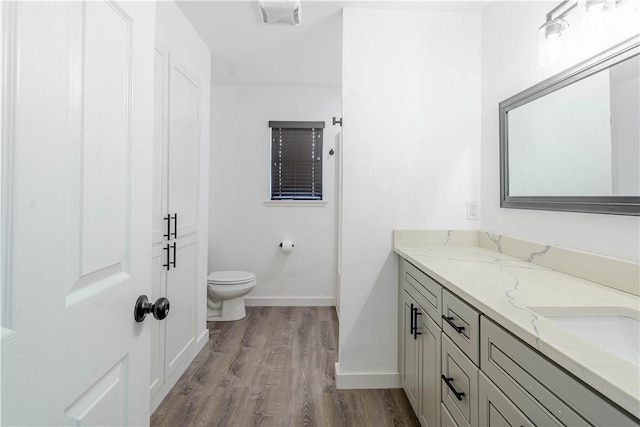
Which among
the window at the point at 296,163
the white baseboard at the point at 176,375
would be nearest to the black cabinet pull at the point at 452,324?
the white baseboard at the point at 176,375

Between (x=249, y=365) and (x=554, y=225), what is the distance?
205 cm

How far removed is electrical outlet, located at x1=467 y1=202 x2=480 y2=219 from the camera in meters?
2.06

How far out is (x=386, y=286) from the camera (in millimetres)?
2047

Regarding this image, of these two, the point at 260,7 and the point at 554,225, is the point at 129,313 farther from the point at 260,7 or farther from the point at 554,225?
the point at 260,7

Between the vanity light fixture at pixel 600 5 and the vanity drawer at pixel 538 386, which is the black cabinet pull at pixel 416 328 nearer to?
the vanity drawer at pixel 538 386

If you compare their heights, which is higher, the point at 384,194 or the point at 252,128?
the point at 252,128

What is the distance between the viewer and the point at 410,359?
1772 mm

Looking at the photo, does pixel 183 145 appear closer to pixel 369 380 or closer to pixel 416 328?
pixel 416 328

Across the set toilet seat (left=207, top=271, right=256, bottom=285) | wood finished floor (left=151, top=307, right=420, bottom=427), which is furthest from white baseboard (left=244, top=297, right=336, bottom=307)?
wood finished floor (left=151, top=307, right=420, bottom=427)

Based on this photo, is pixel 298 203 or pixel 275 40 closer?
pixel 275 40

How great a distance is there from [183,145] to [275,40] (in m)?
1.10

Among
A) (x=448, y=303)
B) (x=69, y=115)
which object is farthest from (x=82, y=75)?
(x=448, y=303)

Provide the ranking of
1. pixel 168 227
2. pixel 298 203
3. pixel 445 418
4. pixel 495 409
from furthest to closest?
pixel 298 203 → pixel 168 227 → pixel 445 418 → pixel 495 409

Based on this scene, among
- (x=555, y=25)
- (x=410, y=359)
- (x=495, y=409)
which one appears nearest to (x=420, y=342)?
(x=410, y=359)
